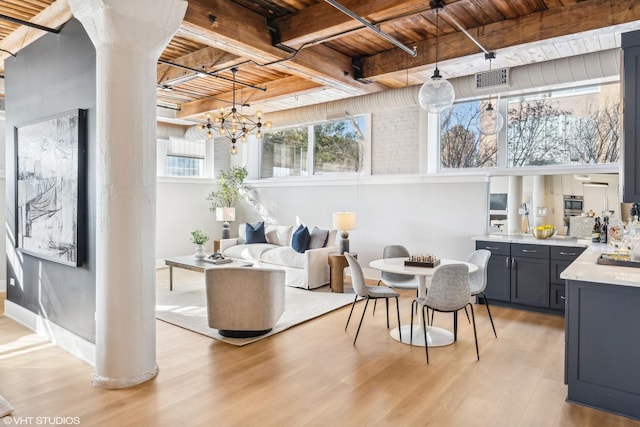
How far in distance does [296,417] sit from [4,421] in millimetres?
1853

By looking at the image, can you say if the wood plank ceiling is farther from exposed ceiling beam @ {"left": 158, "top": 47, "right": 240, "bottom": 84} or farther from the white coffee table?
the white coffee table

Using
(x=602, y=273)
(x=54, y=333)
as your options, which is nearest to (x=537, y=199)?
(x=602, y=273)

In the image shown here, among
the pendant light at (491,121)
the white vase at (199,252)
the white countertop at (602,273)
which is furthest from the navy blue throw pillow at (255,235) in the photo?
the white countertop at (602,273)

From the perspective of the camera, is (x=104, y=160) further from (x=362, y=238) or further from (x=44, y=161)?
(x=362, y=238)

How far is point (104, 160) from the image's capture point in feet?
10.7

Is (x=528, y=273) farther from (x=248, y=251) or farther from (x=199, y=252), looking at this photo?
(x=199, y=252)

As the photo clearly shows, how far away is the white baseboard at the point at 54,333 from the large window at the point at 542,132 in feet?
18.0

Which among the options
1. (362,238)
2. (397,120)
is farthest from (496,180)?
(362,238)

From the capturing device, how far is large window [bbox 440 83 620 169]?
5680 millimetres

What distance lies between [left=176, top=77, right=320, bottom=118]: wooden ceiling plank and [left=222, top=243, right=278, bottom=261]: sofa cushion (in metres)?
2.51

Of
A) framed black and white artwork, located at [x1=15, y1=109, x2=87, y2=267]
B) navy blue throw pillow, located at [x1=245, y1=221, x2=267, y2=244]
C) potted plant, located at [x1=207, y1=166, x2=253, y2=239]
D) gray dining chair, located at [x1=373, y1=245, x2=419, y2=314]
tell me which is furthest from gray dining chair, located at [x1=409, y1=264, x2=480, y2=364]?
potted plant, located at [x1=207, y1=166, x2=253, y2=239]

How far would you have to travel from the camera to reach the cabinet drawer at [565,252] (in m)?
5.10

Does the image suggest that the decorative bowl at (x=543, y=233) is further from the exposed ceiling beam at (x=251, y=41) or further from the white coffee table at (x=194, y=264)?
the white coffee table at (x=194, y=264)

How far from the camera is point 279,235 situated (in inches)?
314
